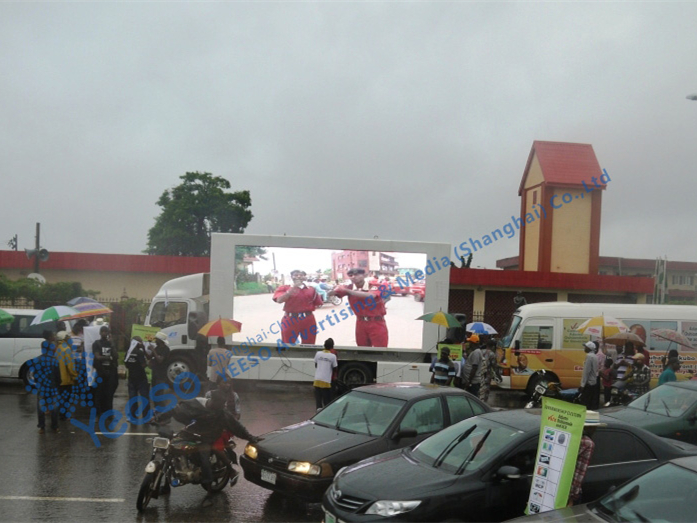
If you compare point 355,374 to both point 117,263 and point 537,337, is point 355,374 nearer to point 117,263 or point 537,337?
point 537,337

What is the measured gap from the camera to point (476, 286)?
27.5m

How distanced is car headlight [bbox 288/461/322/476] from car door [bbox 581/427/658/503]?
2709 millimetres

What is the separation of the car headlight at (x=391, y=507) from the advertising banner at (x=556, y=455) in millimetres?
990

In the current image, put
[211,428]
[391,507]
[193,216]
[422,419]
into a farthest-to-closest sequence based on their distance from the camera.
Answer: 1. [193,216]
2. [422,419]
3. [211,428]
4. [391,507]

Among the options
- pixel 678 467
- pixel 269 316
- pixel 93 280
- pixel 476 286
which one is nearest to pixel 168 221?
pixel 93 280

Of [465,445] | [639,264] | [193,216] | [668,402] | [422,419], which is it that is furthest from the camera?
[639,264]

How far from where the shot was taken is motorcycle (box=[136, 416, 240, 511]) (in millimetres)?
7139

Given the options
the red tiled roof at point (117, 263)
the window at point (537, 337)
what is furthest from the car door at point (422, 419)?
the red tiled roof at point (117, 263)

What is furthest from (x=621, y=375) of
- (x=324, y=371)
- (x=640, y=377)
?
(x=324, y=371)

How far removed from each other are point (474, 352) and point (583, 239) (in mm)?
19884

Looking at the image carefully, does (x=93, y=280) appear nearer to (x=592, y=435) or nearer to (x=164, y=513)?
(x=164, y=513)

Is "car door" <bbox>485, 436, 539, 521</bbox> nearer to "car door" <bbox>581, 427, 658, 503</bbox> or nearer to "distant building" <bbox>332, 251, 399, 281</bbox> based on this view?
"car door" <bbox>581, 427, 658, 503</bbox>

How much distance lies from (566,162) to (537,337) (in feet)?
59.1

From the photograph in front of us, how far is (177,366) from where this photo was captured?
15.7 meters
